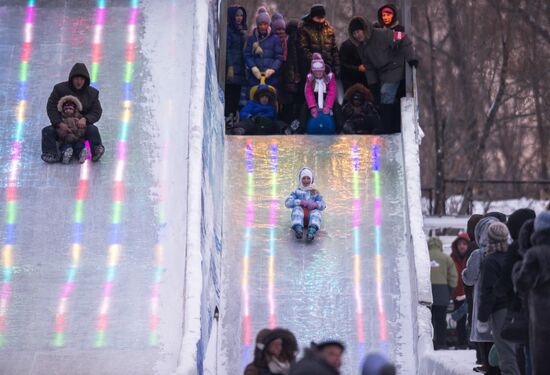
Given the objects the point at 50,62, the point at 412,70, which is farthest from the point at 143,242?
the point at 412,70

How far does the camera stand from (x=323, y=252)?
1213 cm

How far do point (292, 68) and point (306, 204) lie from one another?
2.70m

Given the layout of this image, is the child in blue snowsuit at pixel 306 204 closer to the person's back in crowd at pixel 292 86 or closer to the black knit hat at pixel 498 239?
the person's back in crowd at pixel 292 86

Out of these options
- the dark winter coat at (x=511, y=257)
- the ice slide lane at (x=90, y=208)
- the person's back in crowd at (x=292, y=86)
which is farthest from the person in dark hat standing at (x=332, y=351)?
the person's back in crowd at (x=292, y=86)

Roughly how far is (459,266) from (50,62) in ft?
16.5

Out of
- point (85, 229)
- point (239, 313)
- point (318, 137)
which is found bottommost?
point (239, 313)

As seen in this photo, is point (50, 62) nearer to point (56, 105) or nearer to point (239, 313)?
point (56, 105)

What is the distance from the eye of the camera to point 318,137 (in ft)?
44.5

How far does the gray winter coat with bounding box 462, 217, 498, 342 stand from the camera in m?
9.29

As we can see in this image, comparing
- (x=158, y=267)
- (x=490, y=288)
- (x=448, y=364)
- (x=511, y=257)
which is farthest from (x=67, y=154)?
(x=511, y=257)

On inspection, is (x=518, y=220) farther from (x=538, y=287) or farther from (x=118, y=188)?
(x=118, y=188)

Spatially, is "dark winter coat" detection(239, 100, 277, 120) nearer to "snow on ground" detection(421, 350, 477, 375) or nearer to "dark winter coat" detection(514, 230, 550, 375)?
"snow on ground" detection(421, 350, 477, 375)

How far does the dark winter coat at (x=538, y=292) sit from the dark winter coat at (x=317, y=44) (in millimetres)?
6937

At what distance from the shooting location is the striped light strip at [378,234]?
11.4 metres
